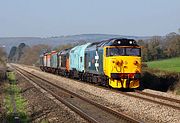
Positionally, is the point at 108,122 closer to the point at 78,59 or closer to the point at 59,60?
the point at 78,59

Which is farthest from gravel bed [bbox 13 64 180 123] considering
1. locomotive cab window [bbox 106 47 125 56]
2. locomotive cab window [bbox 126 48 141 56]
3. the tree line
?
the tree line

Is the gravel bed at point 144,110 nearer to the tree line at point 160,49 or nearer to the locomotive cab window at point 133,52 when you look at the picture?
the locomotive cab window at point 133,52

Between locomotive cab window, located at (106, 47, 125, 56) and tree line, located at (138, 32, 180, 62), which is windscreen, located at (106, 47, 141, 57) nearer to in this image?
locomotive cab window, located at (106, 47, 125, 56)

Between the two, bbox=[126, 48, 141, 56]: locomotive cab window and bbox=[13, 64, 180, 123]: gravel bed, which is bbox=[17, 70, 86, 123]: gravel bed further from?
bbox=[126, 48, 141, 56]: locomotive cab window

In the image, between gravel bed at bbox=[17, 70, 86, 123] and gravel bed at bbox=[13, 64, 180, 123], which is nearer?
gravel bed at bbox=[13, 64, 180, 123]

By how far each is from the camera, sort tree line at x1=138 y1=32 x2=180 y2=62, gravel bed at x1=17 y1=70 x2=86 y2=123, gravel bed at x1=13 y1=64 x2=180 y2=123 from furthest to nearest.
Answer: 1. tree line at x1=138 y1=32 x2=180 y2=62
2. gravel bed at x1=17 y1=70 x2=86 y2=123
3. gravel bed at x1=13 y1=64 x2=180 y2=123

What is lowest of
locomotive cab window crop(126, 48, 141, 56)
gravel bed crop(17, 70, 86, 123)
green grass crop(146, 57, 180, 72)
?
gravel bed crop(17, 70, 86, 123)

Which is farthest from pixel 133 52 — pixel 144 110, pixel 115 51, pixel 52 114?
pixel 52 114

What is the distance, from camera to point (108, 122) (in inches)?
505

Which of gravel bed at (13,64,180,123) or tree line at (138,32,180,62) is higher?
tree line at (138,32,180,62)

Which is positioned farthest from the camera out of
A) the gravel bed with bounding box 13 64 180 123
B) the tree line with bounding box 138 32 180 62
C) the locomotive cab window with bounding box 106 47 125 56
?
the tree line with bounding box 138 32 180 62

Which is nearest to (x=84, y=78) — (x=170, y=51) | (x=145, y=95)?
(x=145, y=95)

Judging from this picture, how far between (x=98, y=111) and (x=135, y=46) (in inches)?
382

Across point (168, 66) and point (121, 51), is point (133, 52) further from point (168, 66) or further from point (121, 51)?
point (168, 66)
